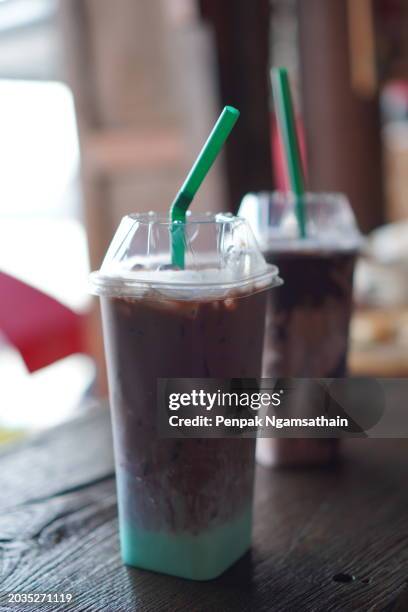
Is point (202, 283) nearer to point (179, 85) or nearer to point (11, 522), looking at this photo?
point (11, 522)

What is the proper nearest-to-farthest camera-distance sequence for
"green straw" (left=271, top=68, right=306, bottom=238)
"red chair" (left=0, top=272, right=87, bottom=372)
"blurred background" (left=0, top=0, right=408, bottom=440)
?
1. "green straw" (left=271, top=68, right=306, bottom=238)
2. "red chair" (left=0, top=272, right=87, bottom=372)
3. "blurred background" (left=0, top=0, right=408, bottom=440)

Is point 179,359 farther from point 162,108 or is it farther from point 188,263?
point 162,108

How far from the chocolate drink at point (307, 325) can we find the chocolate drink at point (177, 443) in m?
0.24

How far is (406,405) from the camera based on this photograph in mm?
1216

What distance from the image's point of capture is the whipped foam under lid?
736 millimetres

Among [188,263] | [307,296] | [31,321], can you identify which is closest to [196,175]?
[188,263]

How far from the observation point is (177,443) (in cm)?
77

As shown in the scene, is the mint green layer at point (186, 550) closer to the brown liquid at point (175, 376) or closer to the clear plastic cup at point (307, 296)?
the brown liquid at point (175, 376)

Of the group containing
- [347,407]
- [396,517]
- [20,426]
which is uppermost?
[347,407]

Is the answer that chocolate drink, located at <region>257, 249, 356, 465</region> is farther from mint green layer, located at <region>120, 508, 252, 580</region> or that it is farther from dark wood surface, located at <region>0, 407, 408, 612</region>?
mint green layer, located at <region>120, 508, 252, 580</region>

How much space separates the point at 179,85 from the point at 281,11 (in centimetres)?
88

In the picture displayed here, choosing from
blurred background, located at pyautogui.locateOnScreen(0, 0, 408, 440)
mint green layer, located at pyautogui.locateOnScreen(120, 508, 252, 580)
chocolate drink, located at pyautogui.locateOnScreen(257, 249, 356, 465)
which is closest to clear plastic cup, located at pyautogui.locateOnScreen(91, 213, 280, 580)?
mint green layer, located at pyautogui.locateOnScreen(120, 508, 252, 580)

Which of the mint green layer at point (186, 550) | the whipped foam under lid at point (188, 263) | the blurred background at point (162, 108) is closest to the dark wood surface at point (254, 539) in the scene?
the mint green layer at point (186, 550)

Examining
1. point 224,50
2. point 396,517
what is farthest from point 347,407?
point 224,50
